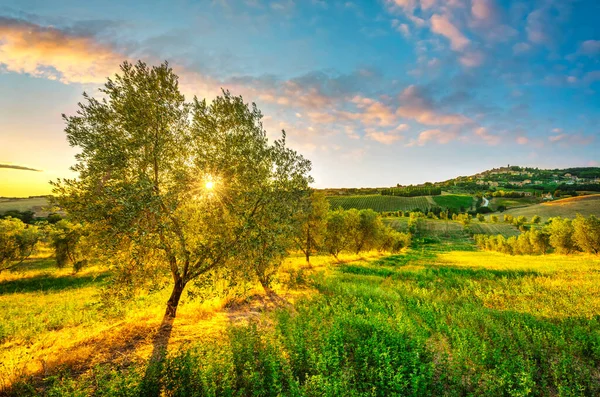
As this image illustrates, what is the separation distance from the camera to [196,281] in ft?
43.5

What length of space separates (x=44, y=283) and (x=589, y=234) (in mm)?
99945

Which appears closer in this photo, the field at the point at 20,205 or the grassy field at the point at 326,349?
the grassy field at the point at 326,349

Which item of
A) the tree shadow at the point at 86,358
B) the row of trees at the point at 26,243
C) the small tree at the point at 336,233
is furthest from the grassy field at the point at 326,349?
the row of trees at the point at 26,243

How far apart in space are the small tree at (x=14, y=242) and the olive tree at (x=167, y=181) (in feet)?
139

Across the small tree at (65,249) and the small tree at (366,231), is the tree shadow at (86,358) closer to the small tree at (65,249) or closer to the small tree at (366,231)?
the small tree at (65,249)

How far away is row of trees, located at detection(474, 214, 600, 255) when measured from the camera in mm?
53594

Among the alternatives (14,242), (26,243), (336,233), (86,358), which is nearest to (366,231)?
(336,233)

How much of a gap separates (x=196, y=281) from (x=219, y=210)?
389cm

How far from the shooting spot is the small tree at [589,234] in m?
52.6

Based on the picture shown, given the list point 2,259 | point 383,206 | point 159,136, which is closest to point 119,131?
point 159,136

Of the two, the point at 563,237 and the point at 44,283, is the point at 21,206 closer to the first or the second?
the point at 44,283

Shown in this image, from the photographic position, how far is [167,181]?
12531mm

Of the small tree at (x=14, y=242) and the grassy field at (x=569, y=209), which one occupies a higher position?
the small tree at (x=14, y=242)

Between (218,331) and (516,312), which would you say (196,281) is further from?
(516,312)
